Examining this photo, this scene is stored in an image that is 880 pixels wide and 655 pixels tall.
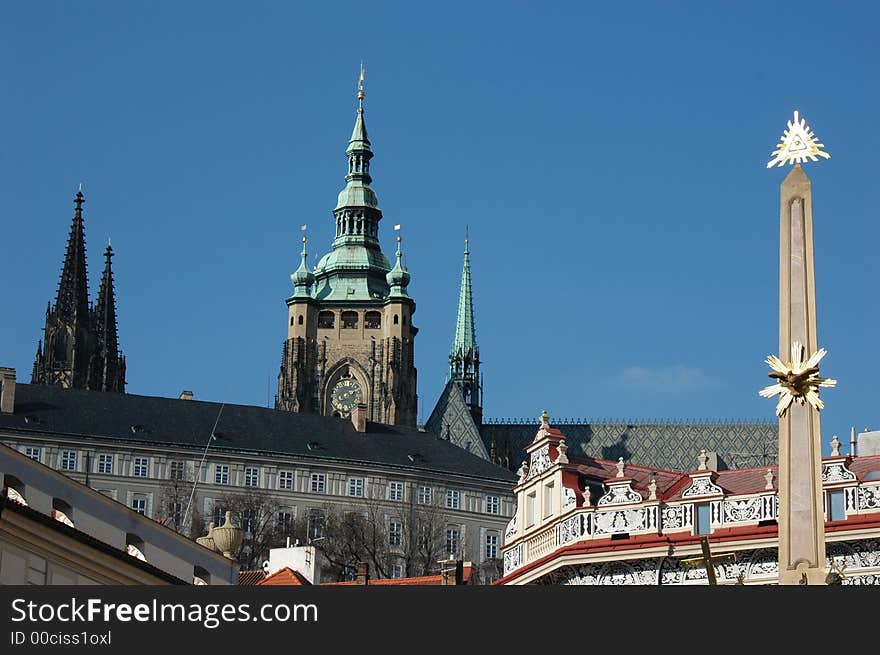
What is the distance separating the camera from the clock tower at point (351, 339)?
595 ft

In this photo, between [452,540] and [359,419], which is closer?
[452,540]

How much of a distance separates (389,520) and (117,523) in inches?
3972

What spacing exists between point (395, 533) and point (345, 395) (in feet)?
111

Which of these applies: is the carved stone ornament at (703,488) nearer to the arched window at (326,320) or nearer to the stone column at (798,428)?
the stone column at (798,428)

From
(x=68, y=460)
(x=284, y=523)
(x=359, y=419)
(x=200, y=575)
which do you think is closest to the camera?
(x=200, y=575)

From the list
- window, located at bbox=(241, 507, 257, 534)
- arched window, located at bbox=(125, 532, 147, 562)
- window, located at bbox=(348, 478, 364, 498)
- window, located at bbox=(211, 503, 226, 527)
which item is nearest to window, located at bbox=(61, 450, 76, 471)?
window, located at bbox=(211, 503, 226, 527)

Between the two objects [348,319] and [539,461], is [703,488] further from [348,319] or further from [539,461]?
[348,319]

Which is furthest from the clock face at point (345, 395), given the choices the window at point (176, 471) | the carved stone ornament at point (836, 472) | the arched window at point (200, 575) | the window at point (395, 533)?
the carved stone ornament at point (836, 472)

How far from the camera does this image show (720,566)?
48.3 m

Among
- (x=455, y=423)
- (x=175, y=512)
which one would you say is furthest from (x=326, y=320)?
(x=175, y=512)

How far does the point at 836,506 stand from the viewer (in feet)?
156

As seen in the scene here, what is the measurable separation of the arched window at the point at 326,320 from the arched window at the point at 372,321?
2.77m

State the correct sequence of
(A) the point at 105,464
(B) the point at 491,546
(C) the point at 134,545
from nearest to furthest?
1. (C) the point at 134,545
2. (A) the point at 105,464
3. (B) the point at 491,546

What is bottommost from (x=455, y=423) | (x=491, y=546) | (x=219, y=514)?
(x=491, y=546)
